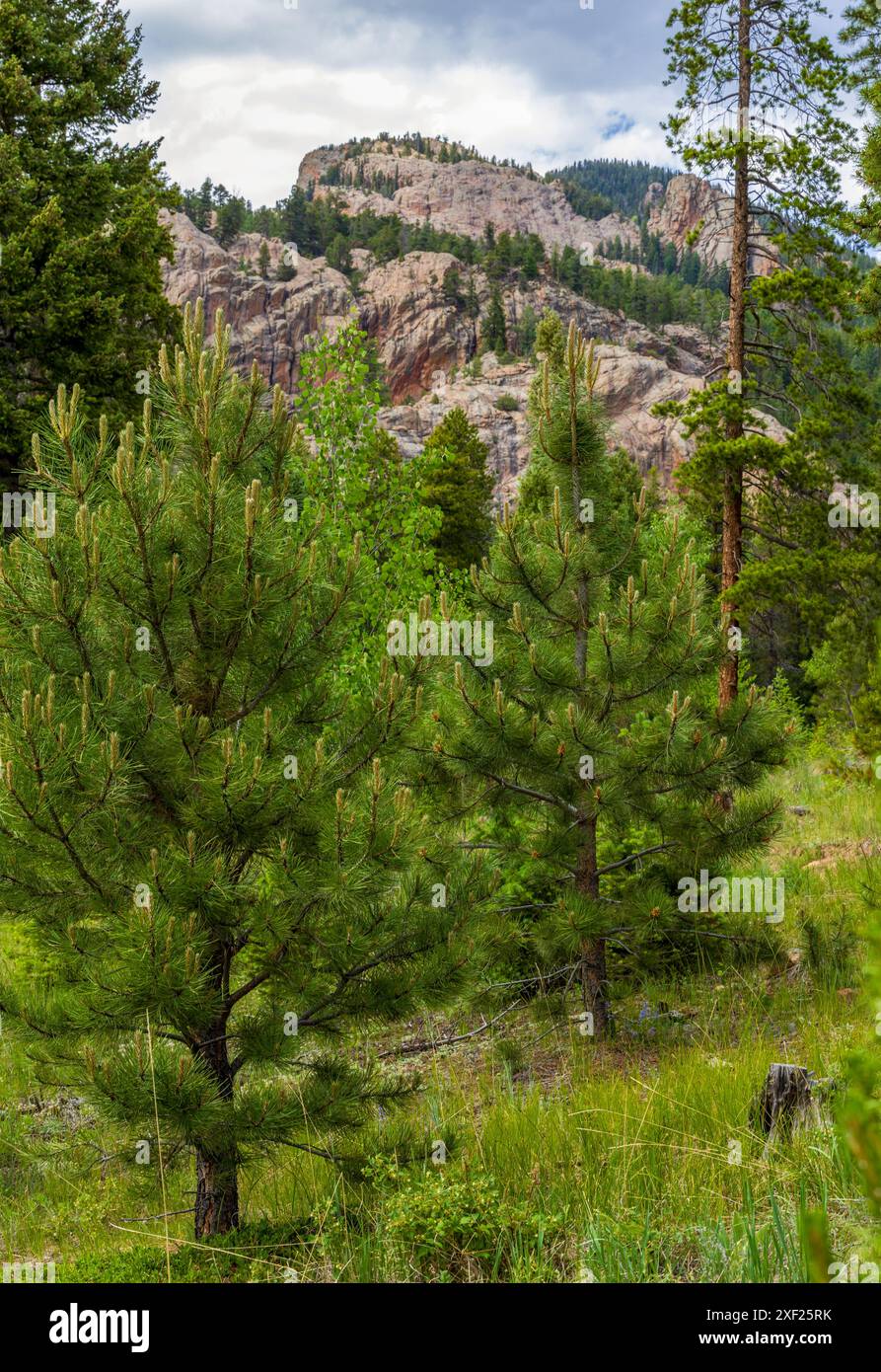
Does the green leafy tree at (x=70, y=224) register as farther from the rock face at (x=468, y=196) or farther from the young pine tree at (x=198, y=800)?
the rock face at (x=468, y=196)

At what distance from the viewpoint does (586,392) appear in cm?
652

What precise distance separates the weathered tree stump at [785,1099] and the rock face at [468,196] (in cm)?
17547

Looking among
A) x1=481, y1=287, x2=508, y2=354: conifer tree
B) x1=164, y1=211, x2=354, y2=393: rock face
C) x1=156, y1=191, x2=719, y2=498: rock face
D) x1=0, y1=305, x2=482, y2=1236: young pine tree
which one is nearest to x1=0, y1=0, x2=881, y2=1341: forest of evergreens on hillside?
x1=0, y1=305, x2=482, y2=1236: young pine tree

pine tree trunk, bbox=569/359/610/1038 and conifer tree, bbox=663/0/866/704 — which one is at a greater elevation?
conifer tree, bbox=663/0/866/704

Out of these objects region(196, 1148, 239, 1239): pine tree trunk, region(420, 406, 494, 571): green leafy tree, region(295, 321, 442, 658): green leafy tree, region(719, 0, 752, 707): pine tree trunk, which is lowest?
region(196, 1148, 239, 1239): pine tree trunk

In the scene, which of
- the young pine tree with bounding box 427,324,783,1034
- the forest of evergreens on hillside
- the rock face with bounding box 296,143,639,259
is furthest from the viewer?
the rock face with bounding box 296,143,639,259

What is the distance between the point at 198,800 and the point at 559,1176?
7.77 feet

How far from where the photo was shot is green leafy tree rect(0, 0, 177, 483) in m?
15.4

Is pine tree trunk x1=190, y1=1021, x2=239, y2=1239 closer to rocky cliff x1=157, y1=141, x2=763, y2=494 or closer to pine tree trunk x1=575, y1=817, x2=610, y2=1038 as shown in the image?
pine tree trunk x1=575, y1=817, x2=610, y2=1038

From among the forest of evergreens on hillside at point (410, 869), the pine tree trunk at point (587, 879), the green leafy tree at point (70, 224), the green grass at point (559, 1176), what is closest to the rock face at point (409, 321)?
the green leafy tree at point (70, 224)

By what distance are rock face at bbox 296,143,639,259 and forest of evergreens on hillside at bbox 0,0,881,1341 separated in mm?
171582

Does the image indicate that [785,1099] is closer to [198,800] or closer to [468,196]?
[198,800]

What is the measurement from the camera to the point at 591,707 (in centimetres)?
681
